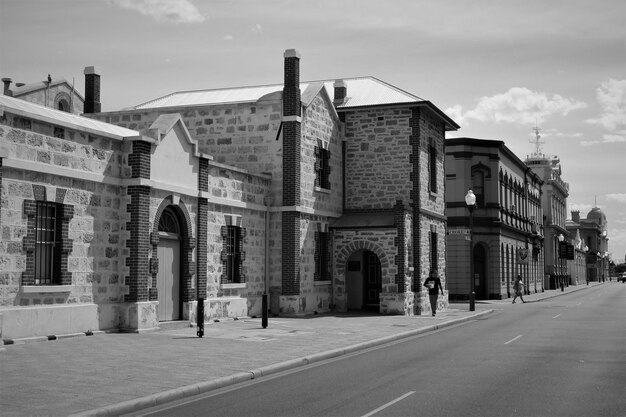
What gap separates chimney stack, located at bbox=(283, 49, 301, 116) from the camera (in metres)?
27.0

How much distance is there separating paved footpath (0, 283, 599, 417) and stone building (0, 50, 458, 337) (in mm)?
1590

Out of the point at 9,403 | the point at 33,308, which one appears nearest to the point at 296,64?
the point at 33,308

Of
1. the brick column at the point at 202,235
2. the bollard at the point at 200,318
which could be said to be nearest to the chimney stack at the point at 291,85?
the brick column at the point at 202,235

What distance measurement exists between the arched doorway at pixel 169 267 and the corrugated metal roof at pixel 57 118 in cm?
274

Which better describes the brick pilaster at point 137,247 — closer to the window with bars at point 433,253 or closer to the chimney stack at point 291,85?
the chimney stack at point 291,85

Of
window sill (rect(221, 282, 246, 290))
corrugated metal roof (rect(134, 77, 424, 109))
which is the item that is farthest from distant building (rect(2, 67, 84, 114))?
window sill (rect(221, 282, 246, 290))

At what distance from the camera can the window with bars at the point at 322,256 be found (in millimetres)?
29531

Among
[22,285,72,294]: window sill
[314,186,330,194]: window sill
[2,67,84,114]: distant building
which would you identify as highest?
[2,67,84,114]: distant building

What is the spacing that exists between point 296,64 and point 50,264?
42.8ft

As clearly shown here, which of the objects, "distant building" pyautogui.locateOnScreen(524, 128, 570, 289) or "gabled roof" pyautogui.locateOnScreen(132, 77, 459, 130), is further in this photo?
"distant building" pyautogui.locateOnScreen(524, 128, 570, 289)

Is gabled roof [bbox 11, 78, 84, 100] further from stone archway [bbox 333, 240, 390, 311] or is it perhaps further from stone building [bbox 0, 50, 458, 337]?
stone archway [bbox 333, 240, 390, 311]

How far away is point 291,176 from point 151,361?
46.6 feet

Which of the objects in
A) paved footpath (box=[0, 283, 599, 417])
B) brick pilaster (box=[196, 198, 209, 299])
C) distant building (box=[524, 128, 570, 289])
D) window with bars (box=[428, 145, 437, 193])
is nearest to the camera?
paved footpath (box=[0, 283, 599, 417])

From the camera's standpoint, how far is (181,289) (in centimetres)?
2197
